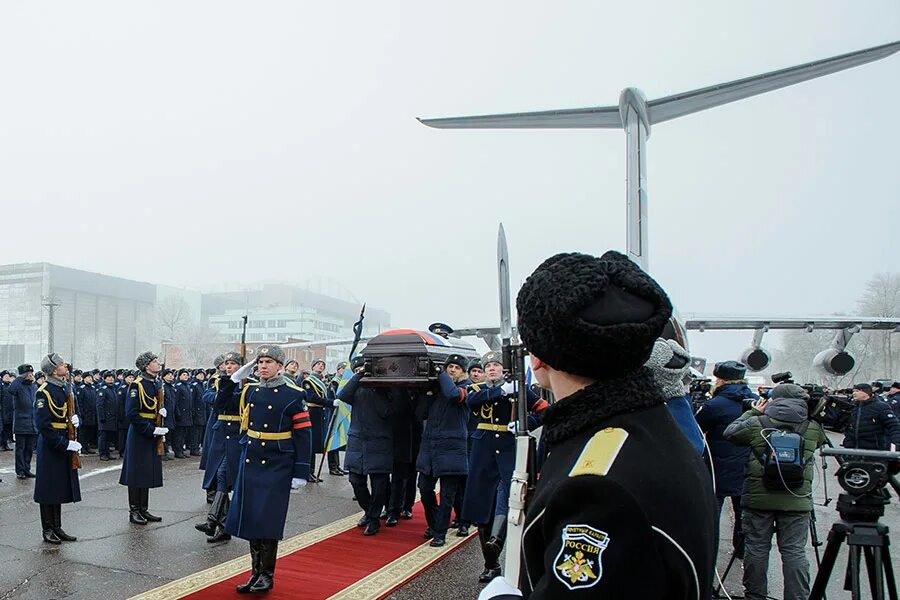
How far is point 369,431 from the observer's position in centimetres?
816

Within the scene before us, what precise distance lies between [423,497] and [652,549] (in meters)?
6.86

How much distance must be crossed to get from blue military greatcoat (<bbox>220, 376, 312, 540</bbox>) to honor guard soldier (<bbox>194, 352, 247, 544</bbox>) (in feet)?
4.25

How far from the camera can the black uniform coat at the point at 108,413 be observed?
15.3 metres

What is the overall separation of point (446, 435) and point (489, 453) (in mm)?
1006

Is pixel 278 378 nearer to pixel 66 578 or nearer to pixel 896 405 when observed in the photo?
pixel 66 578

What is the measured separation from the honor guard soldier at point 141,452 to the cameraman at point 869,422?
35.8 feet

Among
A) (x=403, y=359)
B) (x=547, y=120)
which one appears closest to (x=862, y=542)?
(x=403, y=359)

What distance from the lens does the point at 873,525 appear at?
12.7ft

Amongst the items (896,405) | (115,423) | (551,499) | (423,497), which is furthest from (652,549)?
(896,405)

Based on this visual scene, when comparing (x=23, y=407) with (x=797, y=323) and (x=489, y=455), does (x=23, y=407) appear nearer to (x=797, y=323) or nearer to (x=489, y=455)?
(x=489, y=455)

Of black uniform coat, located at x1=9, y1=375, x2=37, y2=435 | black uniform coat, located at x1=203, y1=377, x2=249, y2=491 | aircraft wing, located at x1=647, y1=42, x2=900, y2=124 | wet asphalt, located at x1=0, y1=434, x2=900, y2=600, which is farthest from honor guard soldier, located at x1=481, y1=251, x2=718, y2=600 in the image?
black uniform coat, located at x1=9, y1=375, x2=37, y2=435

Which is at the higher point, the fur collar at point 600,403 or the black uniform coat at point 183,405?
the fur collar at point 600,403

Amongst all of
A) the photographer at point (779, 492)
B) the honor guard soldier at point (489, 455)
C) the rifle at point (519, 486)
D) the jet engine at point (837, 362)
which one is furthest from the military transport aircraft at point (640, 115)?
the jet engine at point (837, 362)

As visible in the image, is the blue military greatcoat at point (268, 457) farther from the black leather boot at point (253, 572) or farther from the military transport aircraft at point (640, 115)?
the military transport aircraft at point (640, 115)
